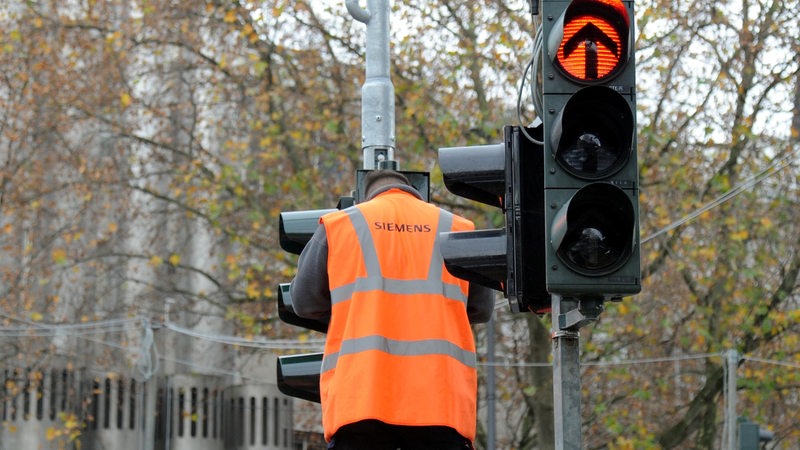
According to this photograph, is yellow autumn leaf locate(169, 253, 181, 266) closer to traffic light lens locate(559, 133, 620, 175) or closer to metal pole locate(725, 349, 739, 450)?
metal pole locate(725, 349, 739, 450)

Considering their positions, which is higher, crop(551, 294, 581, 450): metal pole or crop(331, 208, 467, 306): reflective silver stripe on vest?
crop(331, 208, 467, 306): reflective silver stripe on vest

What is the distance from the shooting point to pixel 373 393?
17.7 feet

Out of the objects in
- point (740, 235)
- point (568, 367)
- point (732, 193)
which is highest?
point (732, 193)

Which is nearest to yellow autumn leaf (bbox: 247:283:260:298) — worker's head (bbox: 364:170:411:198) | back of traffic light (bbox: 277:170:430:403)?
back of traffic light (bbox: 277:170:430:403)

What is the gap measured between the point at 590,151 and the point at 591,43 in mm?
408

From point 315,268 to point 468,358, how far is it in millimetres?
733

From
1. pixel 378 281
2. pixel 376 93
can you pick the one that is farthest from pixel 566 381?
pixel 376 93

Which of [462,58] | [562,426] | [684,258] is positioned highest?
[462,58]

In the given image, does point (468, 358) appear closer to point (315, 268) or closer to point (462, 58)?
point (315, 268)

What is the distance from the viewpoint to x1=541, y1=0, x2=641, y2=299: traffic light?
492 cm

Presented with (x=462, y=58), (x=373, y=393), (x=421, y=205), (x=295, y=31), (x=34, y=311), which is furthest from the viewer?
(x=34, y=311)

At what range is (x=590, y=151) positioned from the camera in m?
5.00

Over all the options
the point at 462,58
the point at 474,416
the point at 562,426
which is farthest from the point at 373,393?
the point at 462,58

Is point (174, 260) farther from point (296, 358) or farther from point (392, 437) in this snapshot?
point (392, 437)
